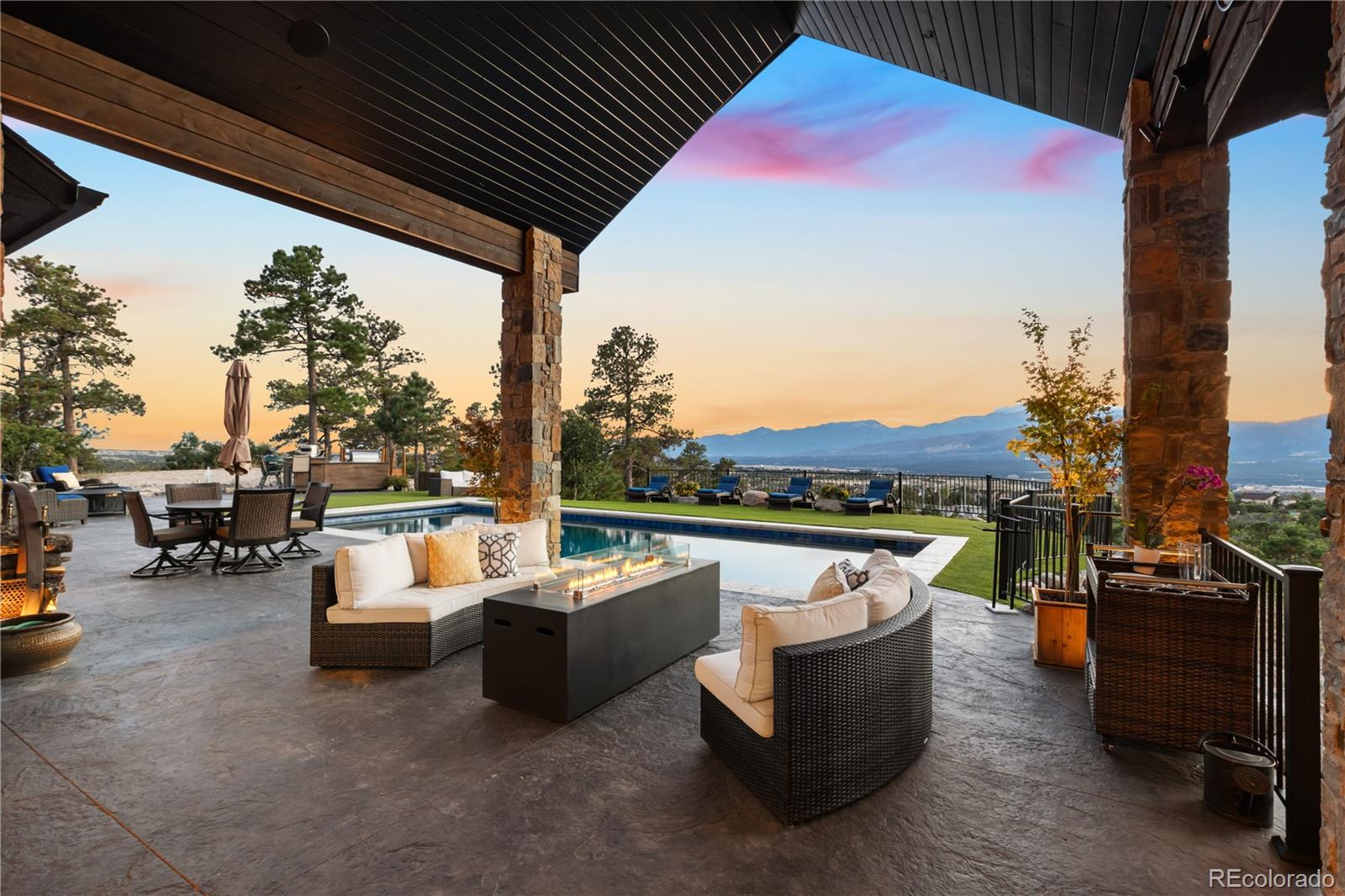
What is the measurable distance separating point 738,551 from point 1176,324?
256 inches

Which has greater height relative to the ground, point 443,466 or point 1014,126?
point 1014,126

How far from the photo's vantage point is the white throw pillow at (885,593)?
105 inches

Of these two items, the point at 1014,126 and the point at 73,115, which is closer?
the point at 73,115

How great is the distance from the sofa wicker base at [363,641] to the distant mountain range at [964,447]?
4.29 meters

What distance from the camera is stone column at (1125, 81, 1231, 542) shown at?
3.93 metres

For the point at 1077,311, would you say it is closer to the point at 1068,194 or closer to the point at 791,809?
the point at 1068,194

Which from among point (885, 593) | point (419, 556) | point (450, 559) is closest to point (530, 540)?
point (450, 559)

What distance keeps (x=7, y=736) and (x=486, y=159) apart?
17.5 feet

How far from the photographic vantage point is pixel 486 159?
229 inches

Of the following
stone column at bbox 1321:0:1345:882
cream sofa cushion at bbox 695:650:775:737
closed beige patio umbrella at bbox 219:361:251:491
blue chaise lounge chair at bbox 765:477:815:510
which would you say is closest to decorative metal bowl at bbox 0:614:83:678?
closed beige patio umbrella at bbox 219:361:251:491

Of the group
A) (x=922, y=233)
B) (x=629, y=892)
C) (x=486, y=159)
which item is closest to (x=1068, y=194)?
(x=922, y=233)

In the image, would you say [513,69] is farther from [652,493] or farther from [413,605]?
[652,493]

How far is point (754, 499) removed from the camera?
48.4 feet

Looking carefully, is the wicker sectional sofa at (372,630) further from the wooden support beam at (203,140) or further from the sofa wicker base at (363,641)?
the wooden support beam at (203,140)
